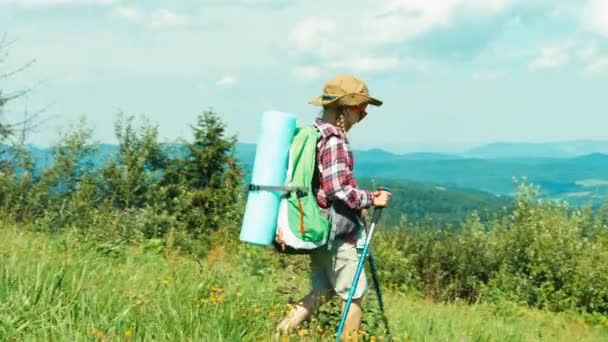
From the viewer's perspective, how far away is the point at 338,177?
5090 mm

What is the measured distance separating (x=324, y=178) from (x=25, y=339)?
79.5 inches

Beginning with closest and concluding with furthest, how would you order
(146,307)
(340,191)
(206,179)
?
1. (146,307)
2. (340,191)
3. (206,179)

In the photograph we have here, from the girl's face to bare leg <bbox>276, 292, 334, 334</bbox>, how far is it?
117 cm

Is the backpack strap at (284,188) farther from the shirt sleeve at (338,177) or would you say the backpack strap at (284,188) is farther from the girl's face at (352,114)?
the girl's face at (352,114)

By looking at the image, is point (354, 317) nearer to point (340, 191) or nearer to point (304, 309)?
point (304, 309)

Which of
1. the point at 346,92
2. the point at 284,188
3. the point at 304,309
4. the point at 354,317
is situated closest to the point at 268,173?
the point at 284,188

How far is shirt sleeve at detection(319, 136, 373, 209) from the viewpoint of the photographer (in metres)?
5.09

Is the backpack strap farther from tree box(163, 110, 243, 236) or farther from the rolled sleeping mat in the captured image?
tree box(163, 110, 243, 236)

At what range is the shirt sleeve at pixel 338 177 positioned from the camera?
5.09 m

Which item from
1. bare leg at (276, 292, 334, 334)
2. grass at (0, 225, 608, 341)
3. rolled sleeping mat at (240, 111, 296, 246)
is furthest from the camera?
bare leg at (276, 292, 334, 334)

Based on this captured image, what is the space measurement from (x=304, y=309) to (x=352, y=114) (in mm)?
1348

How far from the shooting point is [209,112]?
17516mm

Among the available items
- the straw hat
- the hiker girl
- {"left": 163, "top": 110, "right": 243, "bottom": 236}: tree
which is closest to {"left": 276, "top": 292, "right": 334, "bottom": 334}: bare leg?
the hiker girl

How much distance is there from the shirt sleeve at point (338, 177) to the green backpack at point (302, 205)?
0.09 meters
